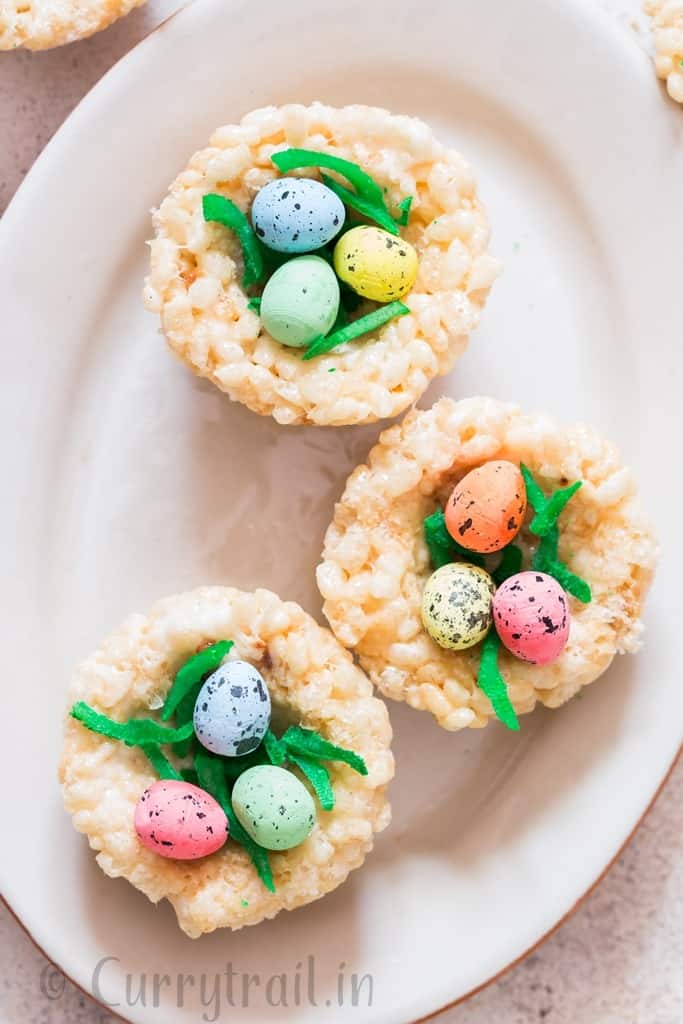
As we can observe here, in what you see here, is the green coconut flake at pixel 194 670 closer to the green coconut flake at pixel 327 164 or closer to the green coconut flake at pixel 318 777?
the green coconut flake at pixel 318 777

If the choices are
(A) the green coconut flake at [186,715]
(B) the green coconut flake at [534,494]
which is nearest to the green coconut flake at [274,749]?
(A) the green coconut flake at [186,715]

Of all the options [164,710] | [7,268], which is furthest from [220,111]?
[164,710]

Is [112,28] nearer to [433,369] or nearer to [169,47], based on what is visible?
[169,47]

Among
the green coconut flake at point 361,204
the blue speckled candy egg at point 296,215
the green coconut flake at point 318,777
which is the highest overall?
the green coconut flake at point 361,204

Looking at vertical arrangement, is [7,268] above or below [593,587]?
below

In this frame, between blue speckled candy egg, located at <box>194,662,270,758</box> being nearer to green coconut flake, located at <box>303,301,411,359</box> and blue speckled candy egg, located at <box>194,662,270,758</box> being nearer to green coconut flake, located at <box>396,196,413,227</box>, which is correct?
green coconut flake, located at <box>303,301,411,359</box>

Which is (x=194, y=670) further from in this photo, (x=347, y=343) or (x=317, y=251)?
(x=317, y=251)

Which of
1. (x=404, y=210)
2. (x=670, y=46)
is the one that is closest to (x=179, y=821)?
(x=404, y=210)
